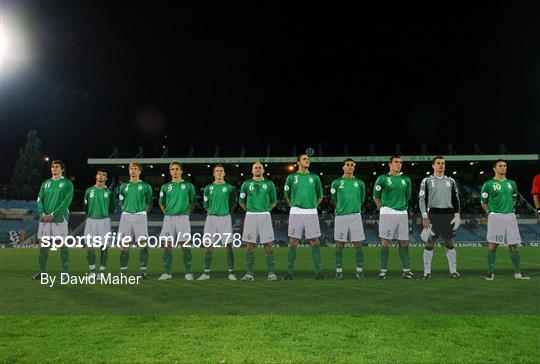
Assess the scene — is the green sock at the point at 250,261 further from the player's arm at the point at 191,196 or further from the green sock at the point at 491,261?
the green sock at the point at 491,261

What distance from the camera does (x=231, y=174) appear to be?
1548 inches

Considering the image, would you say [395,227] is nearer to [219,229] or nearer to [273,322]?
[219,229]

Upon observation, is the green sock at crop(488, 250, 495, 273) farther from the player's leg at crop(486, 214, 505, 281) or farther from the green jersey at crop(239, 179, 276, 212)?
the green jersey at crop(239, 179, 276, 212)

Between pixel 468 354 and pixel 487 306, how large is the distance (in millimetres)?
2592

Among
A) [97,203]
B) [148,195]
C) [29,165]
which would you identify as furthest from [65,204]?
[29,165]

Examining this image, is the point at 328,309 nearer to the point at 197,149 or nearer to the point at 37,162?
the point at 197,149

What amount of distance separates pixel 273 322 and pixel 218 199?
189 inches

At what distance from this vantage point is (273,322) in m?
5.77

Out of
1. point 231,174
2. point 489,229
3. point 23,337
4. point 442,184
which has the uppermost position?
point 231,174

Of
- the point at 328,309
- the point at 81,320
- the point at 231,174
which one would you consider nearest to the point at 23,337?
the point at 81,320

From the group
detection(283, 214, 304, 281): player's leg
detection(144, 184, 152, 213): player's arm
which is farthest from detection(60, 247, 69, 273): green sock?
detection(283, 214, 304, 281): player's leg

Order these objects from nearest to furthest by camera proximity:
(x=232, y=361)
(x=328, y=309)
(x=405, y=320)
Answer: (x=232, y=361), (x=405, y=320), (x=328, y=309)

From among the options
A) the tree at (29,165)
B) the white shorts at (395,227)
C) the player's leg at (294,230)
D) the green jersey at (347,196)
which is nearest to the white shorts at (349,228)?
the green jersey at (347,196)

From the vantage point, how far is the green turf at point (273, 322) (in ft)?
14.9
